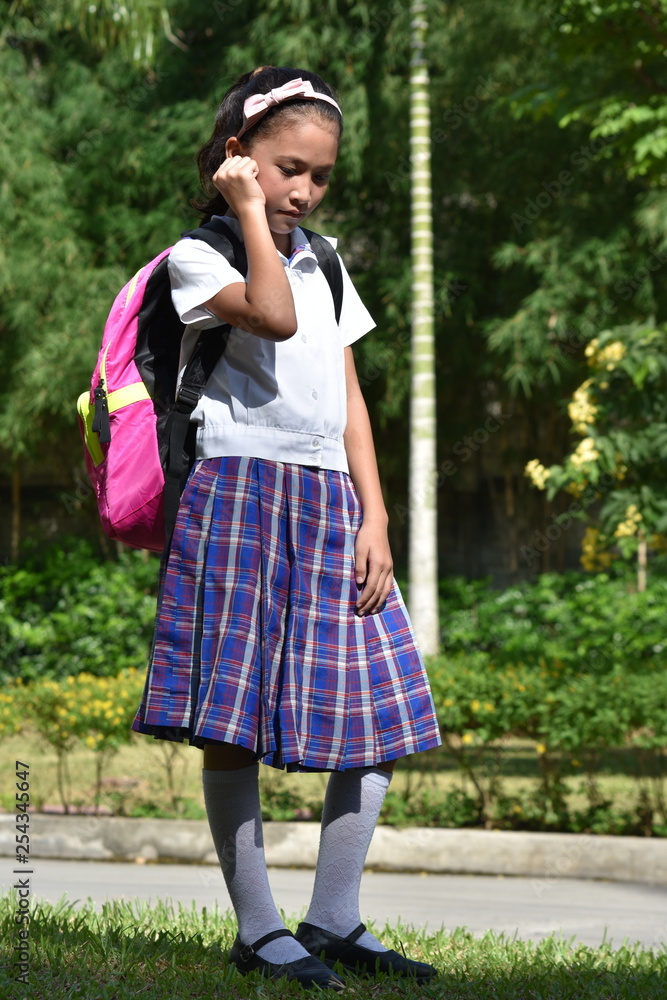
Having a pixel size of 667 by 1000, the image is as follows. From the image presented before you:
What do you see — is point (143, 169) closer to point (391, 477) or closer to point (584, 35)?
point (391, 477)

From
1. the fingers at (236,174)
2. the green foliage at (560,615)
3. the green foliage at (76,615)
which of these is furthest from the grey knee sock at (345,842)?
the green foliage at (76,615)

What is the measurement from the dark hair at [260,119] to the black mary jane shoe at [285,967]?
162 centimetres

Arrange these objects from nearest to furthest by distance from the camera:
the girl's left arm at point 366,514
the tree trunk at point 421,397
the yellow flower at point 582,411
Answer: the girl's left arm at point 366,514 → the yellow flower at point 582,411 → the tree trunk at point 421,397

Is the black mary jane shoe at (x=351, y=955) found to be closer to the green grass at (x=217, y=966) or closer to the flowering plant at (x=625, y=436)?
the green grass at (x=217, y=966)

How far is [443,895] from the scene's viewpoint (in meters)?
5.33

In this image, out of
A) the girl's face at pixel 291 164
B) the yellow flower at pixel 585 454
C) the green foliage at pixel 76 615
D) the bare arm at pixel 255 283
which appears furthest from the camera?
the green foliage at pixel 76 615

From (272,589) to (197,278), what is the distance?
25.5 inches

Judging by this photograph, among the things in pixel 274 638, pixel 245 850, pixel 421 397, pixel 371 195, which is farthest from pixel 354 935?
pixel 371 195

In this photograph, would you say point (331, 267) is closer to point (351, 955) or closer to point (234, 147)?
point (234, 147)

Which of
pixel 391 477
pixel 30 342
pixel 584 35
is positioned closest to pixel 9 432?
pixel 30 342

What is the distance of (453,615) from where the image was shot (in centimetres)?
1252

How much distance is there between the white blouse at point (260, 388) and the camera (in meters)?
2.41

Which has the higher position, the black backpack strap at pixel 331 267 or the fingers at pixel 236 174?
the fingers at pixel 236 174

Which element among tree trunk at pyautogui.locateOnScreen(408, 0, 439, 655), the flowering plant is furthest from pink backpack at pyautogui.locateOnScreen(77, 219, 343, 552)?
tree trunk at pyautogui.locateOnScreen(408, 0, 439, 655)
